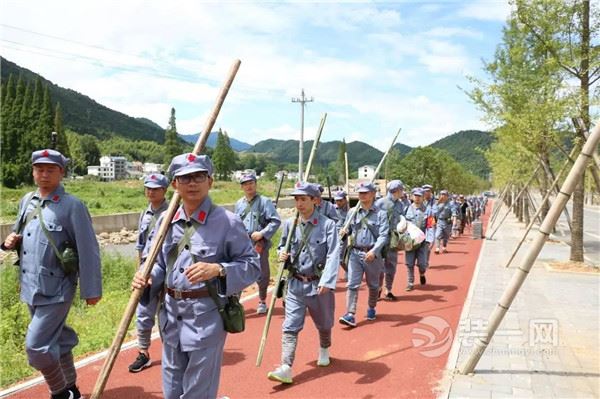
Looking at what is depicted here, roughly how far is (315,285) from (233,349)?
5.18 feet

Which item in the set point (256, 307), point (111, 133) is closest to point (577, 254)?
point (256, 307)

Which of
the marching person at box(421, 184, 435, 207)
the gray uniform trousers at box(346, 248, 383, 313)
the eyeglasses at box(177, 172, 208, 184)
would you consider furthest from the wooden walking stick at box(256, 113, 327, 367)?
the marching person at box(421, 184, 435, 207)

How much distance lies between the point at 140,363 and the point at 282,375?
1594 millimetres

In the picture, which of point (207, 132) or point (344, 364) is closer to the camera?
point (207, 132)

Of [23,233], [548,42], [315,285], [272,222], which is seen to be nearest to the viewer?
[23,233]

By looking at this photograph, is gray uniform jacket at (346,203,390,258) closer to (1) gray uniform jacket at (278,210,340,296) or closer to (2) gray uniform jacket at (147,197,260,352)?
(1) gray uniform jacket at (278,210,340,296)

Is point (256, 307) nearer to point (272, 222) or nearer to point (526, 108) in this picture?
point (272, 222)

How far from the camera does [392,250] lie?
9.23 metres

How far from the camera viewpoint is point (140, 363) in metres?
5.45

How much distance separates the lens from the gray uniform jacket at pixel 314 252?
5.41 metres

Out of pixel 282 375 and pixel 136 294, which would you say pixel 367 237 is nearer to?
pixel 282 375

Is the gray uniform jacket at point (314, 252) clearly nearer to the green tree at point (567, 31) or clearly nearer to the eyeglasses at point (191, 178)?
the eyeglasses at point (191, 178)

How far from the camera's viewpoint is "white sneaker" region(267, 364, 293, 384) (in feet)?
16.6

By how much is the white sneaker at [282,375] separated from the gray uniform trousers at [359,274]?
2319 mm
